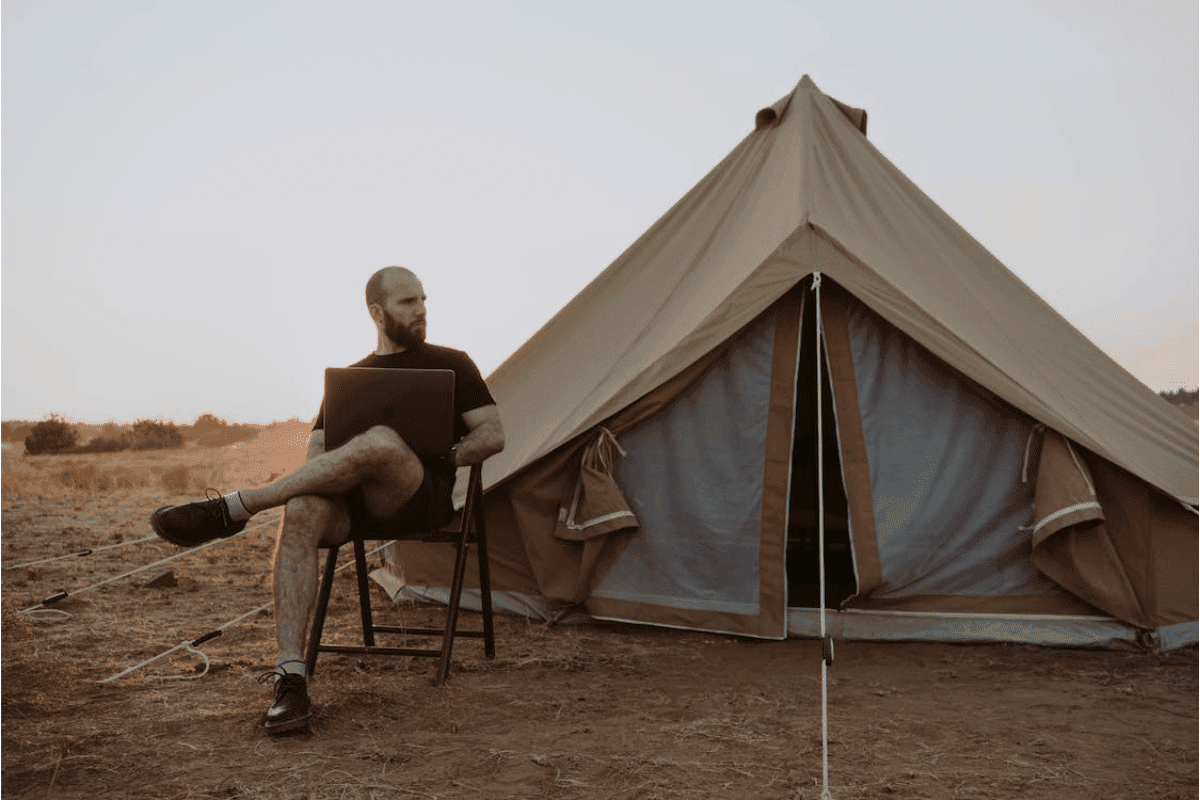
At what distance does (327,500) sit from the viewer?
9.73 feet

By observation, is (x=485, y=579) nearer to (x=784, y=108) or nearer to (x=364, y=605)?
(x=364, y=605)

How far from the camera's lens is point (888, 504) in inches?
155

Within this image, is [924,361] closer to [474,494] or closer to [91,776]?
[474,494]

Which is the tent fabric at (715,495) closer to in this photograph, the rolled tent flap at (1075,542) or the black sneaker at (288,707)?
the rolled tent flap at (1075,542)

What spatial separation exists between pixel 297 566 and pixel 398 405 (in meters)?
0.57

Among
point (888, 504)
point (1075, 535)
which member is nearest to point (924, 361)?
point (888, 504)

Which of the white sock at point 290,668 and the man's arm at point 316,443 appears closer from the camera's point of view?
the white sock at point 290,668

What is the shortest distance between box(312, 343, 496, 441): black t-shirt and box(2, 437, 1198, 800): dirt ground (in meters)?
0.87

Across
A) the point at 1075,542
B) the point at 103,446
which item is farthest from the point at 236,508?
the point at 103,446

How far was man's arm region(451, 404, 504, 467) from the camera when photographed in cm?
325

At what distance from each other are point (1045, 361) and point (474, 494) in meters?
2.65

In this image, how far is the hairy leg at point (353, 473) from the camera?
9.43 ft

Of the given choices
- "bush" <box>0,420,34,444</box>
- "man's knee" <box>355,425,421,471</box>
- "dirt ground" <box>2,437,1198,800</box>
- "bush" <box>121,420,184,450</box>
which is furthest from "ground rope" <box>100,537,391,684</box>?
"bush" <box>121,420,184,450</box>

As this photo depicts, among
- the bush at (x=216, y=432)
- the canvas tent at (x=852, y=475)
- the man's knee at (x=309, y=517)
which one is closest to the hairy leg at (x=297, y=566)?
the man's knee at (x=309, y=517)
